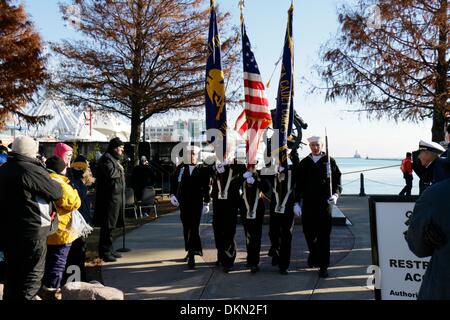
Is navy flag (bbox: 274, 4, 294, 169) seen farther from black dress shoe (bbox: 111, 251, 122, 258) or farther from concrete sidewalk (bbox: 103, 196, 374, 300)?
black dress shoe (bbox: 111, 251, 122, 258)

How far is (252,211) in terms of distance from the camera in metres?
5.95

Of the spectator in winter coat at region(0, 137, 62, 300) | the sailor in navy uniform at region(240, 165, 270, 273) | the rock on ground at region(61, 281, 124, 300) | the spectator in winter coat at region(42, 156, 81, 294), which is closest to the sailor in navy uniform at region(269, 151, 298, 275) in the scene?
the sailor in navy uniform at region(240, 165, 270, 273)

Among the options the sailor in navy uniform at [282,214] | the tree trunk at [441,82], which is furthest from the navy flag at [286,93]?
the tree trunk at [441,82]

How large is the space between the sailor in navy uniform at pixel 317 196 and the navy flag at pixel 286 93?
1.87ft

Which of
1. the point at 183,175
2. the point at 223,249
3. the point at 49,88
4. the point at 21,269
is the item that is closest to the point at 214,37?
the point at 183,175

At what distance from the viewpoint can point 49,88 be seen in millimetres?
13945

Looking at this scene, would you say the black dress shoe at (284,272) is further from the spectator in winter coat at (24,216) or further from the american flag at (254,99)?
the spectator in winter coat at (24,216)

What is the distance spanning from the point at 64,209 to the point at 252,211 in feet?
8.78

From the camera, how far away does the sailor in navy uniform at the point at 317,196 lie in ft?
18.5

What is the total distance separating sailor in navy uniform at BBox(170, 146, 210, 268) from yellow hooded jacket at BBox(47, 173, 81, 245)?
1981mm

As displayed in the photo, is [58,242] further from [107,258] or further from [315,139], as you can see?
[315,139]

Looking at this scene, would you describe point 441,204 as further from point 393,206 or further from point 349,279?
point 349,279

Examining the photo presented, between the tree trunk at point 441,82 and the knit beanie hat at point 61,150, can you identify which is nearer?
the knit beanie hat at point 61,150

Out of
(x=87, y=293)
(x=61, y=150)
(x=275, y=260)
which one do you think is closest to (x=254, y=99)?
(x=275, y=260)
